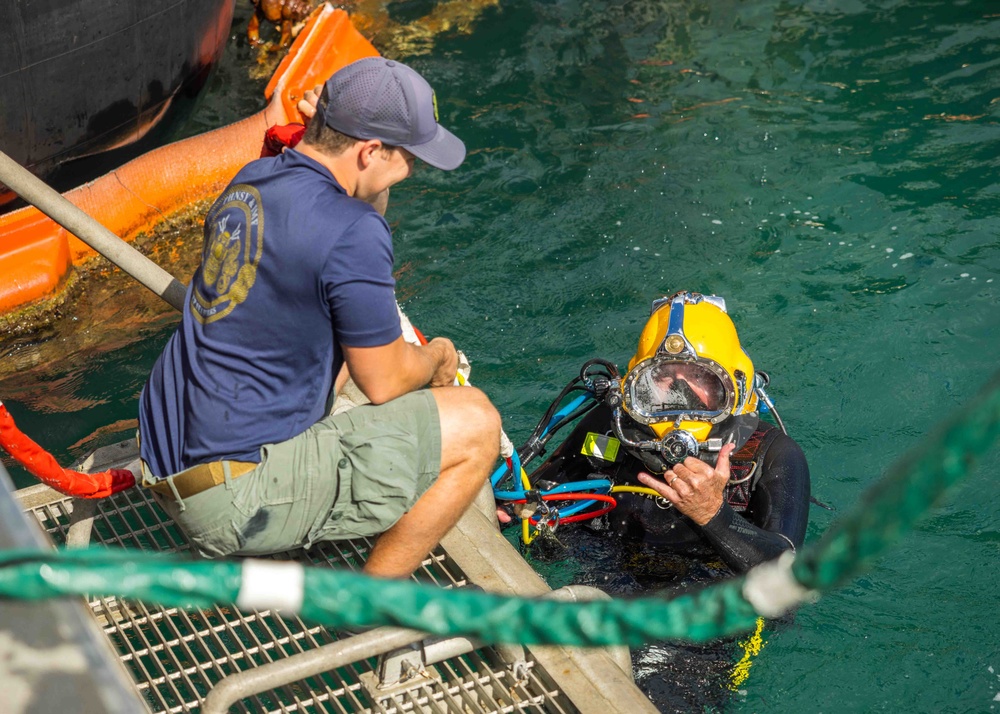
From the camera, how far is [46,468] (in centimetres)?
316

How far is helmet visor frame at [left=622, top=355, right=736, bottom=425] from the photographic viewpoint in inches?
161

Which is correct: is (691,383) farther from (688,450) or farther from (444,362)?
(444,362)

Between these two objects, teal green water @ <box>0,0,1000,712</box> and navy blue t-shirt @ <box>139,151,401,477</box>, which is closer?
navy blue t-shirt @ <box>139,151,401,477</box>

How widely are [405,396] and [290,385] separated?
1.11 feet

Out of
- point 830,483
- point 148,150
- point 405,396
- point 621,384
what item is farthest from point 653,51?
point 405,396

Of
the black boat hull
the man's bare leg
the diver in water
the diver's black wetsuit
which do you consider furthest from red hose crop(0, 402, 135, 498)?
the black boat hull

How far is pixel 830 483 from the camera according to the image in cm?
551

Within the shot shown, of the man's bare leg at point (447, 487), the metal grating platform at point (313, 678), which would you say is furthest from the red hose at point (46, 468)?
the man's bare leg at point (447, 487)

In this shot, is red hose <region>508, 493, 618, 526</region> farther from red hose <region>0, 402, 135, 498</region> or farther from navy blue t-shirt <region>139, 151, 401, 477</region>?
red hose <region>0, 402, 135, 498</region>

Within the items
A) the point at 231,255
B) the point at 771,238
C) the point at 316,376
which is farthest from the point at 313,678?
the point at 771,238

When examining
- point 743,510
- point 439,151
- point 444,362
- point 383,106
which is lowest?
point 743,510

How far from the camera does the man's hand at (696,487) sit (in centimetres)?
380

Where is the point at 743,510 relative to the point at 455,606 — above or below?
below

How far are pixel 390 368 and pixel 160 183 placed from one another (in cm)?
459
